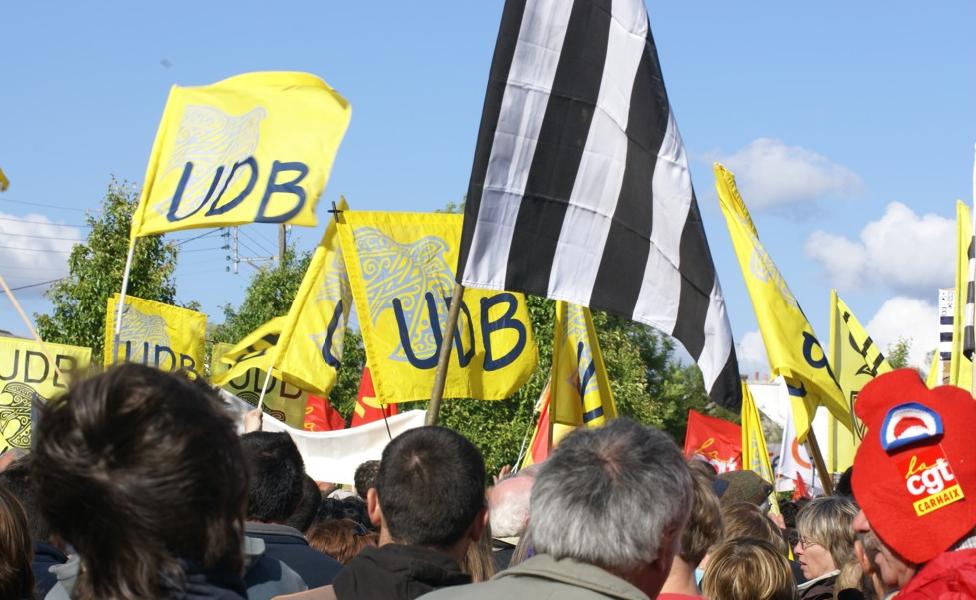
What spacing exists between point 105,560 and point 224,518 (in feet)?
0.62

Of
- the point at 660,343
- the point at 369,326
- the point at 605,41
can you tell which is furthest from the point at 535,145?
the point at 660,343

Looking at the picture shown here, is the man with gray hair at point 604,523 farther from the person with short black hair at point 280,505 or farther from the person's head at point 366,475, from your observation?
the person's head at point 366,475

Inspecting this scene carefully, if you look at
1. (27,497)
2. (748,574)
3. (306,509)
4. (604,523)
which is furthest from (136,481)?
(306,509)

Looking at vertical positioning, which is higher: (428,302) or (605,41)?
(605,41)

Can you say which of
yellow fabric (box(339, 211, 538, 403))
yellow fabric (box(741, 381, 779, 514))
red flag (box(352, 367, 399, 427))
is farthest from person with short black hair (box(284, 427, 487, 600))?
red flag (box(352, 367, 399, 427))

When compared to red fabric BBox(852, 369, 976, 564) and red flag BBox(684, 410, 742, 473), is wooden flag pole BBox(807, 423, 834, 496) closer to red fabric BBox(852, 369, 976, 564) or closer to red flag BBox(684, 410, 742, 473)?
red fabric BBox(852, 369, 976, 564)

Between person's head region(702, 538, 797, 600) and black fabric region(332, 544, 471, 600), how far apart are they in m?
1.13

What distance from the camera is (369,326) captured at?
876cm

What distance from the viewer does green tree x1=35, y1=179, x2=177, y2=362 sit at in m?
25.8

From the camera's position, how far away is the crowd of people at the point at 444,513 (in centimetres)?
190

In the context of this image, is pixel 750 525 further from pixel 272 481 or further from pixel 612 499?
pixel 612 499

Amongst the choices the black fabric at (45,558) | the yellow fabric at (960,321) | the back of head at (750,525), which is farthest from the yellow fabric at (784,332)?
the black fabric at (45,558)

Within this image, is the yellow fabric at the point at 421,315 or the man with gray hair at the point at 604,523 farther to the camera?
the yellow fabric at the point at 421,315

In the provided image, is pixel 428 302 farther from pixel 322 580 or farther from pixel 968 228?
pixel 322 580
